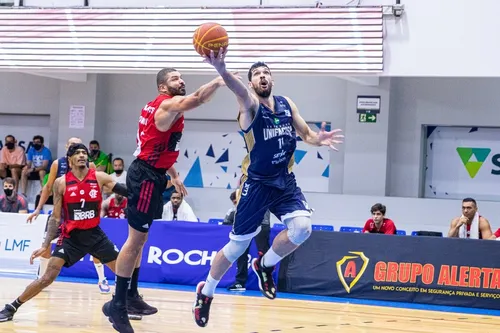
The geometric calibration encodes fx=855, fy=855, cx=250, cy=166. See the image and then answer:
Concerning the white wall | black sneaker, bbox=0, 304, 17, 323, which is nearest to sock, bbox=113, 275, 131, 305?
black sneaker, bbox=0, 304, 17, 323

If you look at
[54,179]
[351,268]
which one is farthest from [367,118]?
[54,179]

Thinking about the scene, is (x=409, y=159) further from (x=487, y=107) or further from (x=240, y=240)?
(x=240, y=240)

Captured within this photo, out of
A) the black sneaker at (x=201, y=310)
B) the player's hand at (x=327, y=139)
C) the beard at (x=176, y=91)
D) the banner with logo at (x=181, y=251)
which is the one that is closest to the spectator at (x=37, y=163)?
the banner with logo at (x=181, y=251)

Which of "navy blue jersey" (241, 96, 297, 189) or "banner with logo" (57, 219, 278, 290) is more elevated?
"navy blue jersey" (241, 96, 297, 189)

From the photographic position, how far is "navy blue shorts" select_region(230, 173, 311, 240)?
759cm

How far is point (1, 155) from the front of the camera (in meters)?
18.6

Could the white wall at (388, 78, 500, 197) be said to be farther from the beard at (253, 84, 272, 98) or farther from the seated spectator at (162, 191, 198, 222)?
the beard at (253, 84, 272, 98)

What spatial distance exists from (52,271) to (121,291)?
1.60 meters

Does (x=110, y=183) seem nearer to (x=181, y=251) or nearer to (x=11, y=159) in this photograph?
(x=181, y=251)

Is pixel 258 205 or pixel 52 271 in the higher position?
pixel 258 205

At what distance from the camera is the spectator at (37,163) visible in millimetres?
18234

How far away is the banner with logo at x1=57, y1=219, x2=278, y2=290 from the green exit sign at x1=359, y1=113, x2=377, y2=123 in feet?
16.0

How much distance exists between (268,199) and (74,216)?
9.36 ft

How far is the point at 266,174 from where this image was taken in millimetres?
7559
